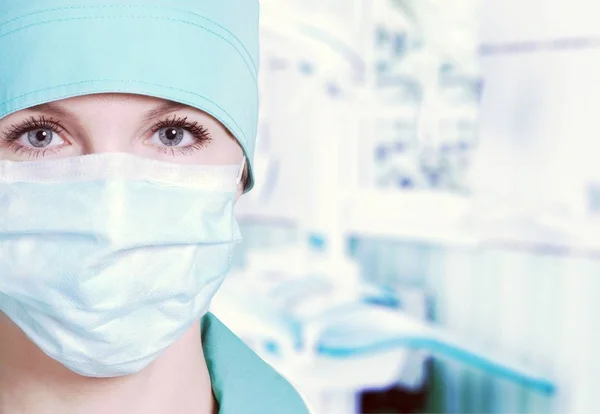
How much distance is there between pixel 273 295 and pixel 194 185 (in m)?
1.83

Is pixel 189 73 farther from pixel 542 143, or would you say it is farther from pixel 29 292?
pixel 542 143

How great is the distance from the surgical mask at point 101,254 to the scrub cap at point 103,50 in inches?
3.3

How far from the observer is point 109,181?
97 cm

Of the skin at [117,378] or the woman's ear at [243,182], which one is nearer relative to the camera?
the skin at [117,378]

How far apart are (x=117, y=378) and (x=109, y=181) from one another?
0.93 ft

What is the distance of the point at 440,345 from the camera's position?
268 cm

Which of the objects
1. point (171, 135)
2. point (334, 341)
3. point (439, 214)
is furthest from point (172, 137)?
point (439, 214)

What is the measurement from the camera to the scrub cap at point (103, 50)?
0.97m

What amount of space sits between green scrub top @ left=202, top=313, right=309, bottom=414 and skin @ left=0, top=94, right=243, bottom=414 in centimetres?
3

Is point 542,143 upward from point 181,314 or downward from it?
upward

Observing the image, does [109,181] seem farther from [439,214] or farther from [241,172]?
[439,214]

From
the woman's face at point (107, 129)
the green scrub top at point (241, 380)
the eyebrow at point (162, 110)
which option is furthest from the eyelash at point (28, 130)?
the green scrub top at point (241, 380)

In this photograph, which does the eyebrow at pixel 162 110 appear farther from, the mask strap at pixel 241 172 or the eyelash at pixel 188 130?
the mask strap at pixel 241 172

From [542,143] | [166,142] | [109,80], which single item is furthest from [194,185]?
[542,143]
